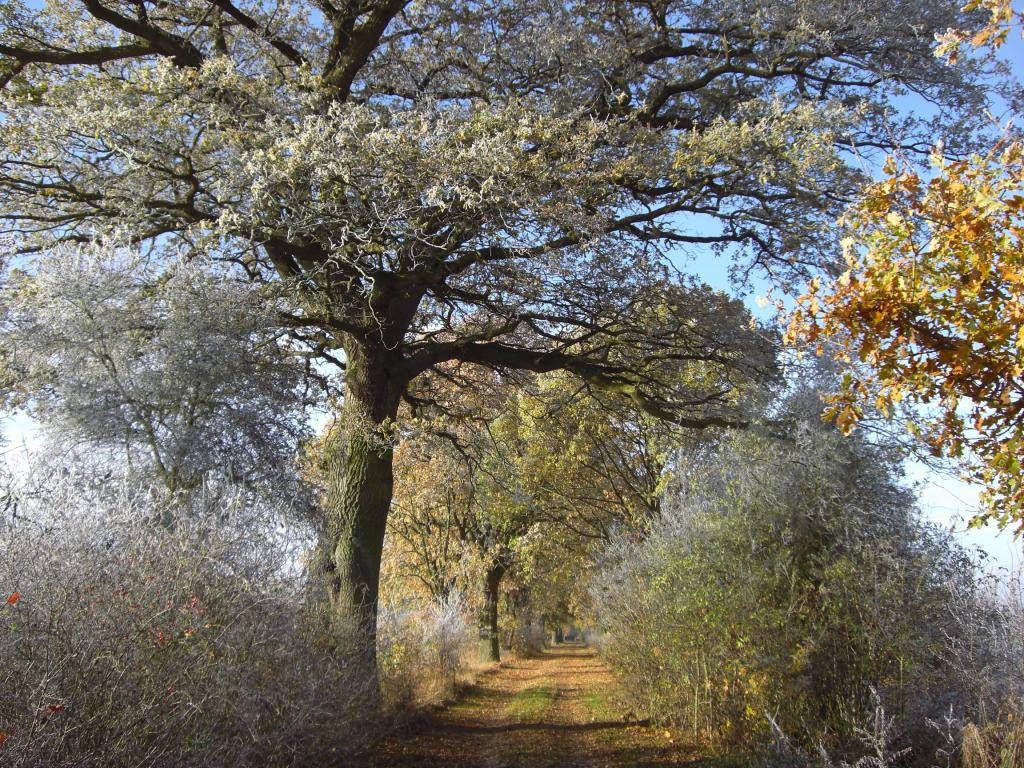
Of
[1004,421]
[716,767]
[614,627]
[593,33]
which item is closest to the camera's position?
[1004,421]

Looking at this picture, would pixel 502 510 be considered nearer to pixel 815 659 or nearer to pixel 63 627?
pixel 815 659

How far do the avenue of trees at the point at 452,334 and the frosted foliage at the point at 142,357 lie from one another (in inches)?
1.8

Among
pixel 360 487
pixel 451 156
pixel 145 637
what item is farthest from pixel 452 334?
pixel 145 637

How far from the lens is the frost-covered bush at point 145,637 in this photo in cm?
389

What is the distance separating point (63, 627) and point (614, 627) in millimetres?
12129

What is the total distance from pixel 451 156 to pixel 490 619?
21.8 meters

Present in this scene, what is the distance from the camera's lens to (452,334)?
Answer: 1325 centimetres

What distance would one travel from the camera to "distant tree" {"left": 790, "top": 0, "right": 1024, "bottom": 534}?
3494 millimetres

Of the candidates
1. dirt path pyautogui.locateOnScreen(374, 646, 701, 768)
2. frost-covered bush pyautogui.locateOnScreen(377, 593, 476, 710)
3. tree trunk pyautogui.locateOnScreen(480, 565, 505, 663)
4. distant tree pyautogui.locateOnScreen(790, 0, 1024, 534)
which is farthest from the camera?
tree trunk pyautogui.locateOnScreen(480, 565, 505, 663)

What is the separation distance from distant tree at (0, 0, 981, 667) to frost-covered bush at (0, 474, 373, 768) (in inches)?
131

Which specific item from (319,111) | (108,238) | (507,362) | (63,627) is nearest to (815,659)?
(507,362)

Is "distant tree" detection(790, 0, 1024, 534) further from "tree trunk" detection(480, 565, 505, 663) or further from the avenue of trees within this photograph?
"tree trunk" detection(480, 565, 505, 663)

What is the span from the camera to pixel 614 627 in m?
14.7

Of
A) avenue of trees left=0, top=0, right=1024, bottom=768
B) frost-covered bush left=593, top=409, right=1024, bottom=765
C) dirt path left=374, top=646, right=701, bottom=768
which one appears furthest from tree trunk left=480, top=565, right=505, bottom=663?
frost-covered bush left=593, top=409, right=1024, bottom=765
